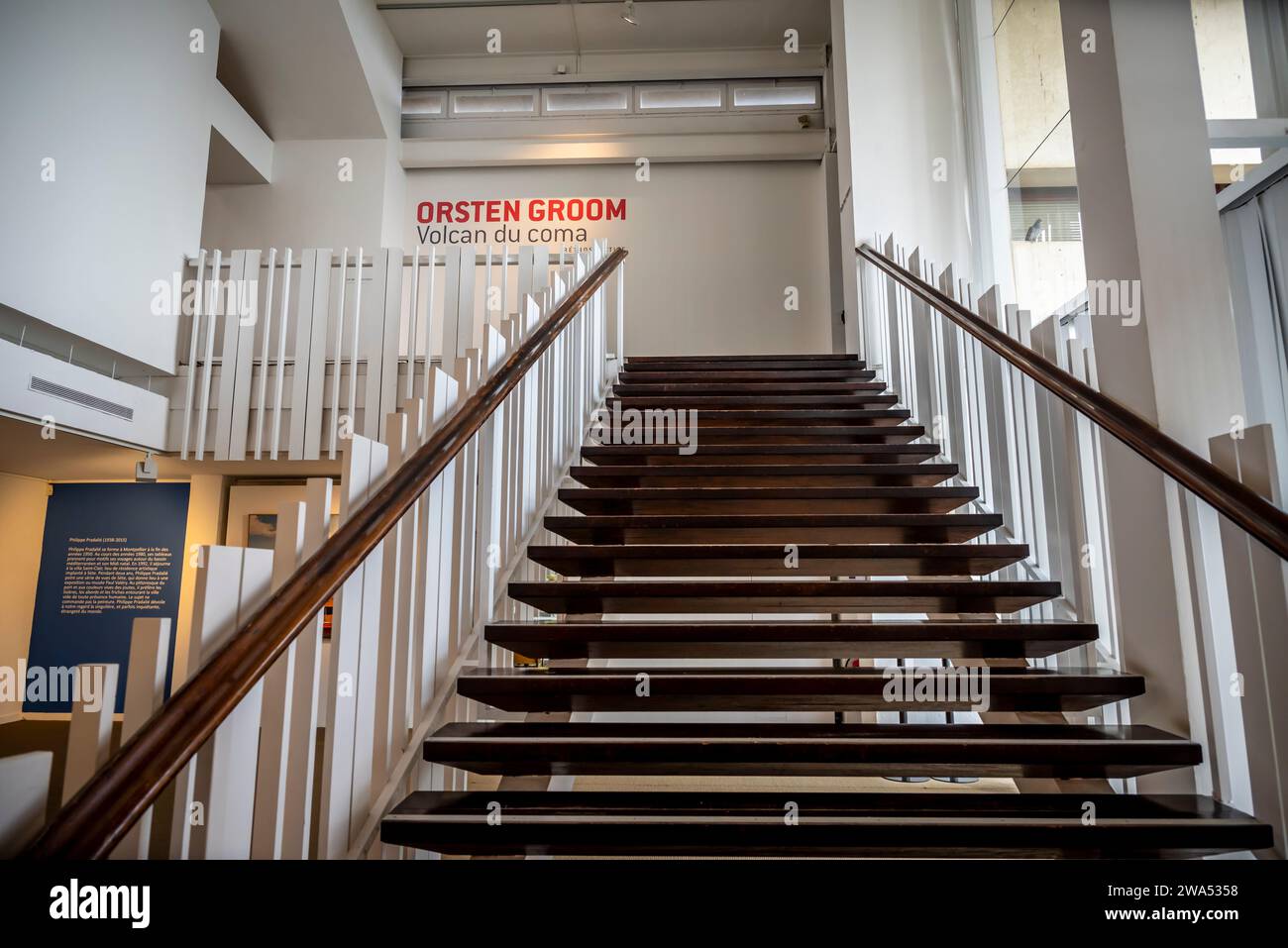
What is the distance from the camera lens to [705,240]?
7977mm

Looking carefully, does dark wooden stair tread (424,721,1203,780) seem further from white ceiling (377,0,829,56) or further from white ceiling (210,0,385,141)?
white ceiling (377,0,829,56)

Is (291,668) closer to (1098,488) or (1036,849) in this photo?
(1036,849)

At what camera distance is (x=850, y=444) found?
11.9 feet

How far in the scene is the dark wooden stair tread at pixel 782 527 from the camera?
291 cm

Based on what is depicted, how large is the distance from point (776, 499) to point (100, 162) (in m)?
4.66

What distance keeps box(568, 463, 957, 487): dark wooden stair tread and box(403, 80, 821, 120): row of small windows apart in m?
5.84

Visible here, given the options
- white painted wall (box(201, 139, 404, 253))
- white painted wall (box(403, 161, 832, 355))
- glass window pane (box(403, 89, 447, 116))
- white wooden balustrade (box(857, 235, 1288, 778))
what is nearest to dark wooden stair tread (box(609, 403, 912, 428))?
white wooden balustrade (box(857, 235, 1288, 778))

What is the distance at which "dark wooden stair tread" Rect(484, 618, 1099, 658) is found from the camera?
7.36 feet

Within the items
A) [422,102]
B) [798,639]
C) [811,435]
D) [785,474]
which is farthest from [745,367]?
[422,102]

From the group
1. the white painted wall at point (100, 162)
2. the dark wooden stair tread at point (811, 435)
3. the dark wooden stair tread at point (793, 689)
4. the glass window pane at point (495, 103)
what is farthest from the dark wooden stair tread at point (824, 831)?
the glass window pane at point (495, 103)

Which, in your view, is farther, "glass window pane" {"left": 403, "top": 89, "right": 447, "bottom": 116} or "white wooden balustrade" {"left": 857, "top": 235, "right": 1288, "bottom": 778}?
"glass window pane" {"left": 403, "top": 89, "right": 447, "bottom": 116}

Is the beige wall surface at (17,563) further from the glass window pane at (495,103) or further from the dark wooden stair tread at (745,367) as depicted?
the glass window pane at (495,103)
